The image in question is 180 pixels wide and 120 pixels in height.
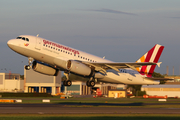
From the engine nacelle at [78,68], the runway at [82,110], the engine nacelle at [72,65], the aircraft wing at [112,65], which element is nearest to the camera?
the runway at [82,110]

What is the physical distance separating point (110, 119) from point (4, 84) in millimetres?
114355

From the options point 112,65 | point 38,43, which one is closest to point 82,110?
point 112,65

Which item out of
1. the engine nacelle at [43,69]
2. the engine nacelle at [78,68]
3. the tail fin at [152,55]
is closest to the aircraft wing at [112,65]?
the engine nacelle at [78,68]

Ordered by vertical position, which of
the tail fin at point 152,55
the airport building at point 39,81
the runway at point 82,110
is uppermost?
the tail fin at point 152,55

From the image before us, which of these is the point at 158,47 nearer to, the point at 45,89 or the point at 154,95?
the point at 154,95

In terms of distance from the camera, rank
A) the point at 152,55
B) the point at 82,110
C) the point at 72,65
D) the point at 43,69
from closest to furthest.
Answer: the point at 82,110
the point at 72,65
the point at 43,69
the point at 152,55

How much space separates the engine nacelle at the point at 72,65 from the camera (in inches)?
1813

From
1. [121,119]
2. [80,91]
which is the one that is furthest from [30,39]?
[80,91]

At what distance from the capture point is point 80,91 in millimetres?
152375

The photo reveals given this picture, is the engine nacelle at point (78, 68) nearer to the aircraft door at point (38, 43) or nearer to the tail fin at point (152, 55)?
the aircraft door at point (38, 43)

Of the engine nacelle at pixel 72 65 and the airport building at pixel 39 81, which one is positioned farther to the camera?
the airport building at pixel 39 81

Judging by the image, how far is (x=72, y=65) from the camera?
46.8 m

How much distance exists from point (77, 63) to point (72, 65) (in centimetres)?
105

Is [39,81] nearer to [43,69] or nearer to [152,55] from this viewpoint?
[152,55]
